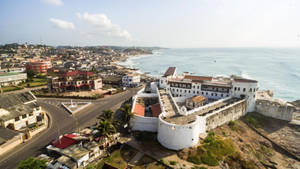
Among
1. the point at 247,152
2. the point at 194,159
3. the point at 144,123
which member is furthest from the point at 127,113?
the point at 247,152

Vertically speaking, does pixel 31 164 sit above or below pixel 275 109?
below

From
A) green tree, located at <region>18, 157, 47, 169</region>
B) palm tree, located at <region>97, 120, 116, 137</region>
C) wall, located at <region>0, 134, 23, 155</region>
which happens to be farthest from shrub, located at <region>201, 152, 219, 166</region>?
wall, located at <region>0, 134, 23, 155</region>

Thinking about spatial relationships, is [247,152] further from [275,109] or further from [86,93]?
[86,93]

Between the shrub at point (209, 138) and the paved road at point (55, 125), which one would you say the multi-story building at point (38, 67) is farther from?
the shrub at point (209, 138)

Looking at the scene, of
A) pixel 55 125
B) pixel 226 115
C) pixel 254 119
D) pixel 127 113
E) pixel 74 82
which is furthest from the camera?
pixel 74 82

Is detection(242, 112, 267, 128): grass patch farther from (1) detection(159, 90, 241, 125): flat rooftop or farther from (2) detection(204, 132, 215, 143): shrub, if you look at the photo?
(2) detection(204, 132, 215, 143): shrub

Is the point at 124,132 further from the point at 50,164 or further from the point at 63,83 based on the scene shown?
the point at 63,83

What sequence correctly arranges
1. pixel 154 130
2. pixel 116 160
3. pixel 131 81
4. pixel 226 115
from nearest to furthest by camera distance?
pixel 116 160
pixel 154 130
pixel 226 115
pixel 131 81

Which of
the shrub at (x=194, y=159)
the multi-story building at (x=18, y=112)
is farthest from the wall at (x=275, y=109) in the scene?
the multi-story building at (x=18, y=112)
